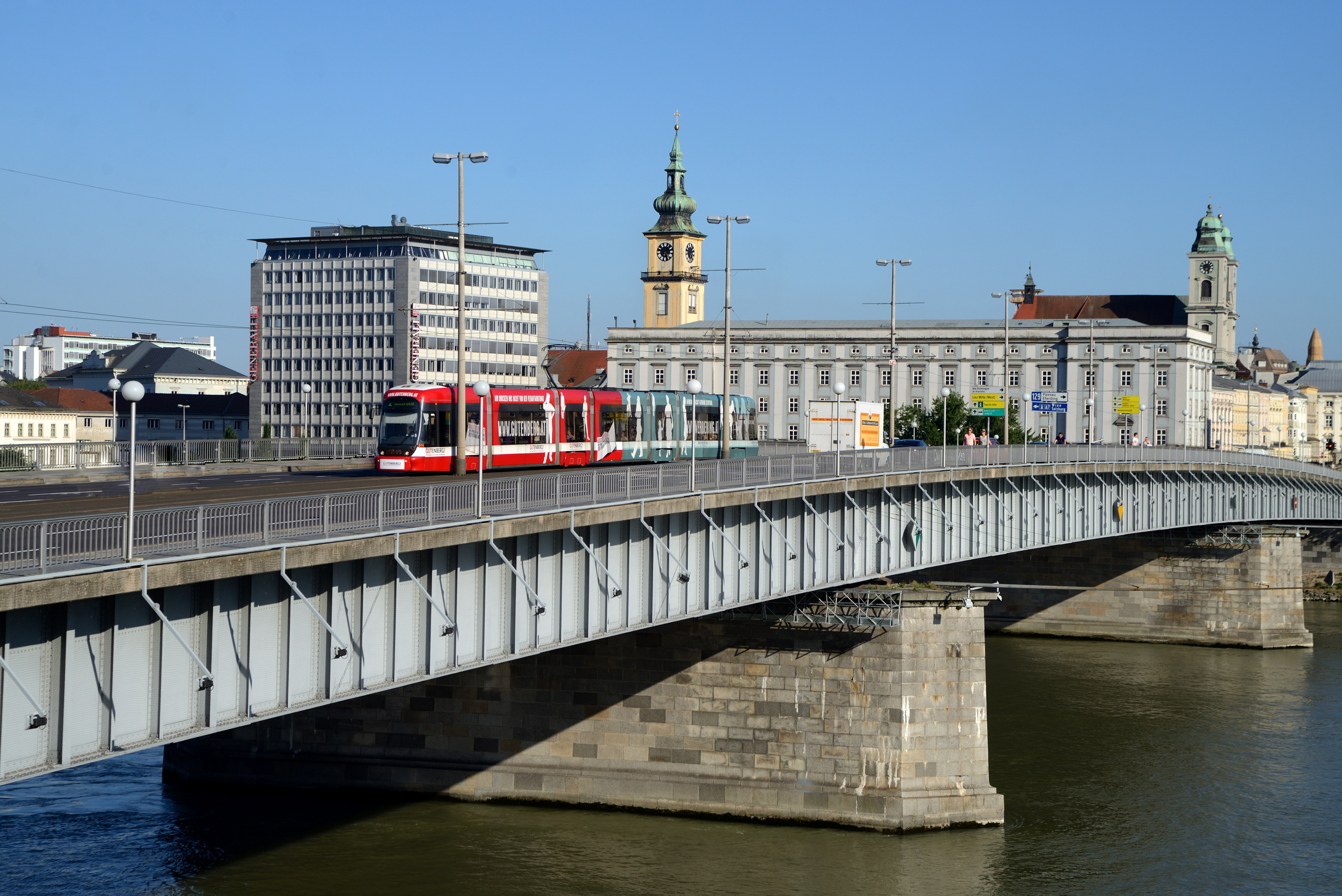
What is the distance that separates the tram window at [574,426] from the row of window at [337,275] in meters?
114

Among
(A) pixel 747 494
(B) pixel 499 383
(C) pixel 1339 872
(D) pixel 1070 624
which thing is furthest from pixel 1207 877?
(B) pixel 499 383

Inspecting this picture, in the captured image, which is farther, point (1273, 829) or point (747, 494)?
point (1273, 829)

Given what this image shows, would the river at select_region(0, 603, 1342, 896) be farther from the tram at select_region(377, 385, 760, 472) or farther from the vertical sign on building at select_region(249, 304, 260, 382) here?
the vertical sign on building at select_region(249, 304, 260, 382)

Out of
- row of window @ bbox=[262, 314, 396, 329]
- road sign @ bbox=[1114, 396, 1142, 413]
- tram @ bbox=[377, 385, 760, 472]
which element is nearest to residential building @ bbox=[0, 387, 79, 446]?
row of window @ bbox=[262, 314, 396, 329]

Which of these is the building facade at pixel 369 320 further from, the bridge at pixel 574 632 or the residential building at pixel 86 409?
the bridge at pixel 574 632

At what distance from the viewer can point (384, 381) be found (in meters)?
166

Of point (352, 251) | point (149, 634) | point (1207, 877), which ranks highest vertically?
point (352, 251)

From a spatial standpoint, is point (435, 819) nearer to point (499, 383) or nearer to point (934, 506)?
point (934, 506)

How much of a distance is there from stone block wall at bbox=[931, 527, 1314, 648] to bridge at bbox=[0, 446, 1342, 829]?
10440 mm

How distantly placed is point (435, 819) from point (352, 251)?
13755 cm

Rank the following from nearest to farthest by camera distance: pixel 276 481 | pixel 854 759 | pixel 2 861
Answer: pixel 2 861 → pixel 854 759 → pixel 276 481

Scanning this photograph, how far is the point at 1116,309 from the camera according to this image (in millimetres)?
178500

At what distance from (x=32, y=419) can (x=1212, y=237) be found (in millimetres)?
139996

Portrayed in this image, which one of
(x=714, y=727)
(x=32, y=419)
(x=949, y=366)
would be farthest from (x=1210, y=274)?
(x=714, y=727)
